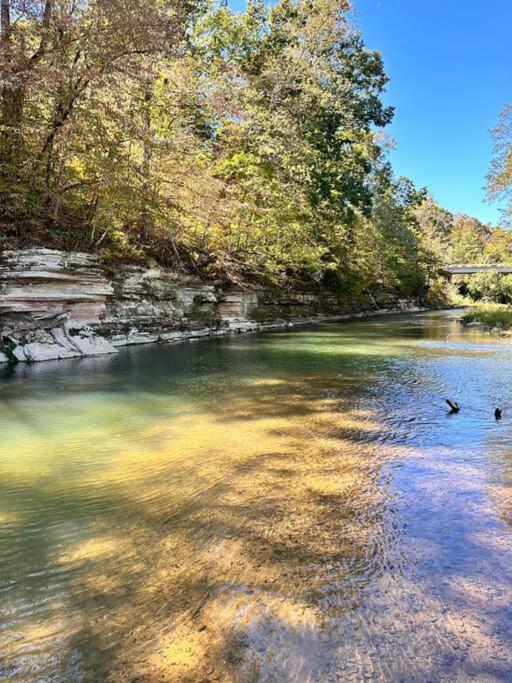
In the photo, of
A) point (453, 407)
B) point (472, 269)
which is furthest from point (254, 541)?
point (472, 269)

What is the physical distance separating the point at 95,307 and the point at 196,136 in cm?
1120

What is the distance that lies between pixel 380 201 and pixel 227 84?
72.7 feet

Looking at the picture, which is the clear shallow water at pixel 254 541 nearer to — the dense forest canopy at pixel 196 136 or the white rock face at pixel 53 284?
the white rock face at pixel 53 284

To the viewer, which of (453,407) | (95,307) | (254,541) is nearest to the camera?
(254,541)

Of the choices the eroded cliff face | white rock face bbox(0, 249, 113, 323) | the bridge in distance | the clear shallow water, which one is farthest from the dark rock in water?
the bridge in distance

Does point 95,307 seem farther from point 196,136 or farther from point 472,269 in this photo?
point 472,269

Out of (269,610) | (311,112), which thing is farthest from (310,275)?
(269,610)

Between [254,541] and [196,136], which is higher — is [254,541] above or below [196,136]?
below

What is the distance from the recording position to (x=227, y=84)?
861 inches

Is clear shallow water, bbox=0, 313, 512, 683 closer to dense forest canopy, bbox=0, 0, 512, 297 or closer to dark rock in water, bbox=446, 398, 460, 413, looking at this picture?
dark rock in water, bbox=446, 398, 460, 413

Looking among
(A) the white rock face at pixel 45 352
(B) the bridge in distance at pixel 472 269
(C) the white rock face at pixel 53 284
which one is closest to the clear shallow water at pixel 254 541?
(A) the white rock face at pixel 45 352

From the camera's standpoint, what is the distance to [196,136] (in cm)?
2214

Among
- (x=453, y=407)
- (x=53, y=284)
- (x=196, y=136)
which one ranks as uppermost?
(x=196, y=136)

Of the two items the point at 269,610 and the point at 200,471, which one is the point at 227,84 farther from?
the point at 269,610
